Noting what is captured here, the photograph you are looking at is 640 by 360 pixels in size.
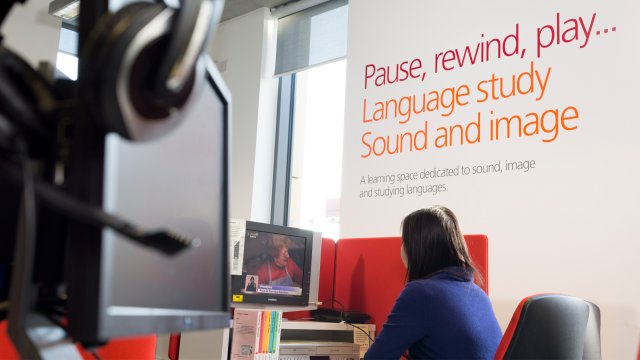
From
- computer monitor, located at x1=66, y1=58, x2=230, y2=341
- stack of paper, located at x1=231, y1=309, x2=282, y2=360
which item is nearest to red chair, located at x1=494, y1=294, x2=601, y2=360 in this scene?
stack of paper, located at x1=231, y1=309, x2=282, y2=360

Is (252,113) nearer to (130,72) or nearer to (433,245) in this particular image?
(433,245)

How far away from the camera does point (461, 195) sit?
3.29 metres

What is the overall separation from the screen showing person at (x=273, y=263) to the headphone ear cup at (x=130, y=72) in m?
1.90

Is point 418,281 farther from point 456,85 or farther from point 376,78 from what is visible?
point 376,78

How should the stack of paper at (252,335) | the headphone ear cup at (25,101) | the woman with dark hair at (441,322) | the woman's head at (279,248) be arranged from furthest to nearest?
the woman's head at (279,248)
the stack of paper at (252,335)
the woman with dark hair at (441,322)
the headphone ear cup at (25,101)

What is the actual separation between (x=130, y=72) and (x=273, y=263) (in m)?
2.05

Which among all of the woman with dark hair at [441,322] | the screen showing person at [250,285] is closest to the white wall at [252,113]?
the screen showing person at [250,285]

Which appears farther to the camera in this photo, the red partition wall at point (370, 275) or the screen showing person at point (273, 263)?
the red partition wall at point (370, 275)

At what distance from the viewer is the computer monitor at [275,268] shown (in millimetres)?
2348

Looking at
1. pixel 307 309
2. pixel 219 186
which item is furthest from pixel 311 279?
pixel 219 186

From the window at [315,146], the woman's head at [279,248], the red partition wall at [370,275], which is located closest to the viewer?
the woman's head at [279,248]

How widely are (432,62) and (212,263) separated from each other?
3.04 meters

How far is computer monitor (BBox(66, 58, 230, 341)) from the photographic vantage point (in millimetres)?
487

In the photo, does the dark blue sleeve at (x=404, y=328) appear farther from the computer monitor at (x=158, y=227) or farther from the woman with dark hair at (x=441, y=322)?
the computer monitor at (x=158, y=227)
